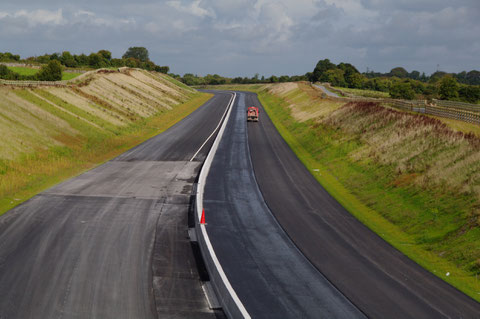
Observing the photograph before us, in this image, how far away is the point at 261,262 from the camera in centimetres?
1488

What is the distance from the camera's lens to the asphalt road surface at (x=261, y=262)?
469 inches

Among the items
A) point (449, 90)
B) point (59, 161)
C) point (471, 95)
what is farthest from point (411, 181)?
point (471, 95)

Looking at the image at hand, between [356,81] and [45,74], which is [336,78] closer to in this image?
[356,81]

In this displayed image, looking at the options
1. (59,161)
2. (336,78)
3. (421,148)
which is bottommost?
(59,161)

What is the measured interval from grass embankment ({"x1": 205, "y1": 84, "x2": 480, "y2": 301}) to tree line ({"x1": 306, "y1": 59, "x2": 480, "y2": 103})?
32.6m

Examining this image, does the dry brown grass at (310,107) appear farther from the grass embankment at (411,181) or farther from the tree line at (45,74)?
the tree line at (45,74)

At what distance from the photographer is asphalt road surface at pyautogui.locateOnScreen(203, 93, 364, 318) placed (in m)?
11.9

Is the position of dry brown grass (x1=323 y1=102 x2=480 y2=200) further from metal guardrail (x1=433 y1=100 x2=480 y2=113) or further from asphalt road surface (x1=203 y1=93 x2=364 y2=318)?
asphalt road surface (x1=203 y1=93 x2=364 y2=318)

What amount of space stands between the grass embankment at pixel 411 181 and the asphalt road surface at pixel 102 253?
31.4ft

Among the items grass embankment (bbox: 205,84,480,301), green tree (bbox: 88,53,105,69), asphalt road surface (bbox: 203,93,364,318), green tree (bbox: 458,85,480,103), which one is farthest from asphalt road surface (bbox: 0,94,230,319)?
green tree (bbox: 88,53,105,69)

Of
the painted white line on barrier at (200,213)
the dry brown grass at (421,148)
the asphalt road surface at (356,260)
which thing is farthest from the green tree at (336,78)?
the asphalt road surface at (356,260)

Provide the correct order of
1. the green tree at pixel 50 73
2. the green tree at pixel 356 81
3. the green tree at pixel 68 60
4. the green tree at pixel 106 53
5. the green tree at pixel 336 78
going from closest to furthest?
the green tree at pixel 50 73, the green tree at pixel 68 60, the green tree at pixel 106 53, the green tree at pixel 356 81, the green tree at pixel 336 78

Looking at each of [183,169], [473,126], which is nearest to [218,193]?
[183,169]

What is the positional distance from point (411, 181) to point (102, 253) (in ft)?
59.0
